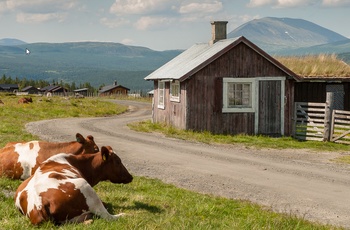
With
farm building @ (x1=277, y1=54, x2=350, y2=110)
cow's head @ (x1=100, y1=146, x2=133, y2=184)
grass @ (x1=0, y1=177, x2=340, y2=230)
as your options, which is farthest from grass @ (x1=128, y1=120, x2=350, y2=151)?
cow's head @ (x1=100, y1=146, x2=133, y2=184)

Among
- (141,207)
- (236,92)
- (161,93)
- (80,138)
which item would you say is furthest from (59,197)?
(161,93)

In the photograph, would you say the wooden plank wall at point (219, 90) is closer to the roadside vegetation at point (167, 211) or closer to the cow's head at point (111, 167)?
the roadside vegetation at point (167, 211)

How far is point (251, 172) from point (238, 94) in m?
12.1

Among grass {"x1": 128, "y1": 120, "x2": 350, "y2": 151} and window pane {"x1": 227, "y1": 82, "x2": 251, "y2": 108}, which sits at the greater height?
window pane {"x1": 227, "y1": 82, "x2": 251, "y2": 108}

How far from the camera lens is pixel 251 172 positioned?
1505 centimetres

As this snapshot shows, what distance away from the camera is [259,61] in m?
26.8

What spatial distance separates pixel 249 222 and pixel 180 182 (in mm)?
5195

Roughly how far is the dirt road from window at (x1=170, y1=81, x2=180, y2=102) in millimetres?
4627

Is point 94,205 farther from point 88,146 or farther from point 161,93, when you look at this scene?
point 161,93

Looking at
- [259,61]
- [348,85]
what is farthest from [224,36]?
[348,85]

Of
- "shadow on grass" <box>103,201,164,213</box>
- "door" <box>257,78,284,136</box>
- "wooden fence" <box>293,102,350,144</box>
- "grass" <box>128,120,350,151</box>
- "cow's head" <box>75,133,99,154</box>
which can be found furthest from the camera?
"door" <box>257,78,284,136</box>

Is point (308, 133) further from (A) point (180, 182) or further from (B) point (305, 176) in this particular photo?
(A) point (180, 182)

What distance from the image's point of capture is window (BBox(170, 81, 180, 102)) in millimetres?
27516

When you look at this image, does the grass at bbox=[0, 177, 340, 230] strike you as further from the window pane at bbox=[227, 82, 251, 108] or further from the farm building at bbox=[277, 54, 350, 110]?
the farm building at bbox=[277, 54, 350, 110]
